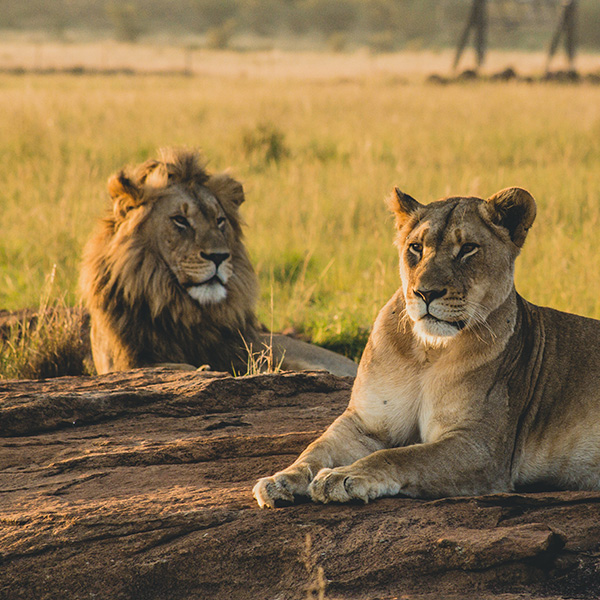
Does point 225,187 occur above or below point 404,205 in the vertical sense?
below

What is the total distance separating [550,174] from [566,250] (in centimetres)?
320

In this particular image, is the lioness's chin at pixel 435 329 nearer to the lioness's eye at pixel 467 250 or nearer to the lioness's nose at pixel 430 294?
the lioness's nose at pixel 430 294

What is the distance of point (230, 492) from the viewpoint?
10.2 ft

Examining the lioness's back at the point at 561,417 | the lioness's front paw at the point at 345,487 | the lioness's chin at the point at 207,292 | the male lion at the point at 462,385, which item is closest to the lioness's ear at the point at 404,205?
the male lion at the point at 462,385

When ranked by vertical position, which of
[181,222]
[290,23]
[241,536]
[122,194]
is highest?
[290,23]

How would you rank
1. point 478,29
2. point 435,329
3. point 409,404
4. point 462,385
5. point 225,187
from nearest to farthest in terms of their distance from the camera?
point 435,329 → point 462,385 → point 409,404 → point 225,187 → point 478,29

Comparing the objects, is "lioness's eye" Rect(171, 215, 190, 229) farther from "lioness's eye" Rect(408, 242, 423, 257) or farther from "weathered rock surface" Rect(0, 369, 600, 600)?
"lioness's eye" Rect(408, 242, 423, 257)

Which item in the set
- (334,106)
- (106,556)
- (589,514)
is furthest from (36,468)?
(334,106)

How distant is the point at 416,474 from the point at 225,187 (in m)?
3.14

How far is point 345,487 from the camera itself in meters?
2.94

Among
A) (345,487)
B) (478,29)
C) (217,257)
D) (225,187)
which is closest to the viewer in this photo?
(345,487)

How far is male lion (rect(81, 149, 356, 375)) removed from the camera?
17.9ft

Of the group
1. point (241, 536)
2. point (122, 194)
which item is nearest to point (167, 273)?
point (122, 194)

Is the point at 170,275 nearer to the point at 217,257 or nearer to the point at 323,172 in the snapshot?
the point at 217,257
